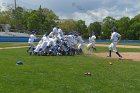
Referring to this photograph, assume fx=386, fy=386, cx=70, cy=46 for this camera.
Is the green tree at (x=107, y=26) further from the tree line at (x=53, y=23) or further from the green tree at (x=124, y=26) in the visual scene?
the green tree at (x=124, y=26)

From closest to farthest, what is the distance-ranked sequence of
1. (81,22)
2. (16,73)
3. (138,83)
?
(138,83) < (16,73) < (81,22)

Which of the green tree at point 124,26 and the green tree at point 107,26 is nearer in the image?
the green tree at point 124,26

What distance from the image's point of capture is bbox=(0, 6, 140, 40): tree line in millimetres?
137500

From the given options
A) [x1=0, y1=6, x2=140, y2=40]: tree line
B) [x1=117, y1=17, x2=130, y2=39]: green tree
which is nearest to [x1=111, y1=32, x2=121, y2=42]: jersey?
[x1=0, y1=6, x2=140, y2=40]: tree line

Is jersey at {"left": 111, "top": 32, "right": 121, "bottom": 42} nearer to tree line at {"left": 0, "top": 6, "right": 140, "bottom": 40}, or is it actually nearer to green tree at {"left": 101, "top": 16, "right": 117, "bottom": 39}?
tree line at {"left": 0, "top": 6, "right": 140, "bottom": 40}

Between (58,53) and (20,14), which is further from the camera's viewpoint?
(20,14)

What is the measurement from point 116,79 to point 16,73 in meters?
4.20

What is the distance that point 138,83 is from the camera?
1391 centimetres

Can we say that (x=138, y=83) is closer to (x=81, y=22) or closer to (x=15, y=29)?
(x=15, y=29)

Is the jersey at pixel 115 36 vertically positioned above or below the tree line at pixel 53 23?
below

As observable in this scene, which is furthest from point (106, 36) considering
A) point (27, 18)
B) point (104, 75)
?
point (104, 75)

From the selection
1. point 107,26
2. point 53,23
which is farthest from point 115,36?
point 107,26

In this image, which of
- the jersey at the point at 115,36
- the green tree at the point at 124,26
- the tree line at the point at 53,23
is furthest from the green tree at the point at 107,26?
the jersey at the point at 115,36

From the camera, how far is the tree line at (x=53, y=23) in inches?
5413
